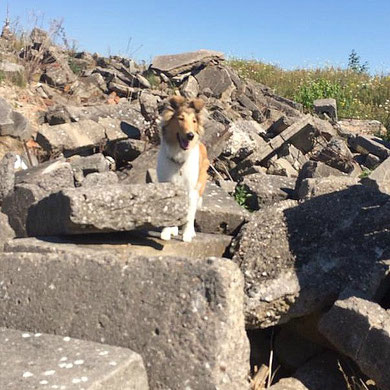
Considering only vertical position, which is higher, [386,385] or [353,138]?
[353,138]

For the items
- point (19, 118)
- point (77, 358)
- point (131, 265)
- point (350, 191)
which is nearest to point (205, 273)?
point (131, 265)

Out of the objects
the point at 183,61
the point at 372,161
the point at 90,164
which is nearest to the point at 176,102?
the point at 90,164

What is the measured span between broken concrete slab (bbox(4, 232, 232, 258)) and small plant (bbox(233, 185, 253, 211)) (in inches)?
67.3

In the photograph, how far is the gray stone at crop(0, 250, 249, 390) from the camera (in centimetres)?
340

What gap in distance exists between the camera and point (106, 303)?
12.1 feet

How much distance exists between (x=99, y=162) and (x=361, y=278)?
165 inches

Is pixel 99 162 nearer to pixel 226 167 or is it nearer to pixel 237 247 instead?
pixel 226 167

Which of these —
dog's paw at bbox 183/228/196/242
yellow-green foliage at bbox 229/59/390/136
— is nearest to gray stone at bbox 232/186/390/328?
dog's paw at bbox 183/228/196/242

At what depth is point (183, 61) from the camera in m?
13.8

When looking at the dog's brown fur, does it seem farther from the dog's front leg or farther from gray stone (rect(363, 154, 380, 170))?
gray stone (rect(363, 154, 380, 170))

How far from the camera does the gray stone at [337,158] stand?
380 inches

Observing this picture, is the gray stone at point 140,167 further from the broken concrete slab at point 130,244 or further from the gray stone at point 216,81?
the gray stone at point 216,81

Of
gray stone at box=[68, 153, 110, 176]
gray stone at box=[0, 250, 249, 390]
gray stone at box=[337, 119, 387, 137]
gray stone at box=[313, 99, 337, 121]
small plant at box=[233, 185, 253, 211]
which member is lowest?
gray stone at box=[0, 250, 249, 390]

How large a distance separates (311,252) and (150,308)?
6.26 ft
